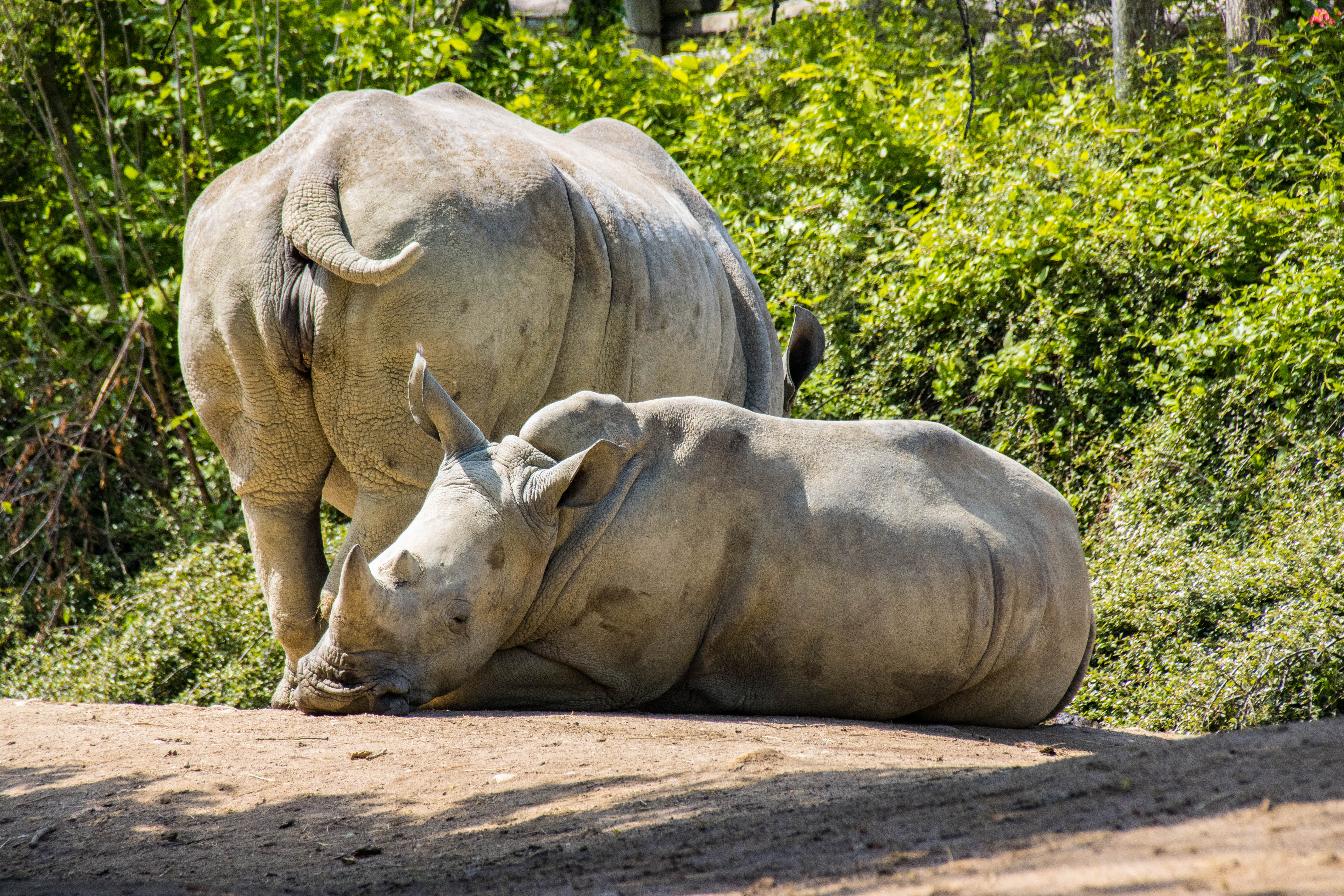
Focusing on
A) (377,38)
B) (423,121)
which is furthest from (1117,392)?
(377,38)

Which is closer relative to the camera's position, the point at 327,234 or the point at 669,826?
the point at 669,826

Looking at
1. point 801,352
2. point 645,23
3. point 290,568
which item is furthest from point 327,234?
point 645,23

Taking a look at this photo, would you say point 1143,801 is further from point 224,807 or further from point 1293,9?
point 1293,9

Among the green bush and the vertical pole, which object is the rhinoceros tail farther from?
the vertical pole

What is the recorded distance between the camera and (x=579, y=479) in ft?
14.7

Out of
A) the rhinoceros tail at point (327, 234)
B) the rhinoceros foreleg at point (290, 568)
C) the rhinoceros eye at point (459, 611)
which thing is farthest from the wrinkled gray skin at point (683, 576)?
the rhinoceros foreleg at point (290, 568)

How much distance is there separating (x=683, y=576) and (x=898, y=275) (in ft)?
18.8

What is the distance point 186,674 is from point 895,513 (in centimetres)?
521

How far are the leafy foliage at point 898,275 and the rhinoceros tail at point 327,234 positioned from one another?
3732 millimetres

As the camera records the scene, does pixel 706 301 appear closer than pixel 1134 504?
Yes

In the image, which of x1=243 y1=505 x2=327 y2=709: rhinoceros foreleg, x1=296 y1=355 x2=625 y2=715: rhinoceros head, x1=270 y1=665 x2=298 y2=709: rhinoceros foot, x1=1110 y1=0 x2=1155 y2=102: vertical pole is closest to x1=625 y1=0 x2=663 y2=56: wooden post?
x1=1110 y1=0 x2=1155 y2=102: vertical pole

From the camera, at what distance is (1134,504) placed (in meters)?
7.72

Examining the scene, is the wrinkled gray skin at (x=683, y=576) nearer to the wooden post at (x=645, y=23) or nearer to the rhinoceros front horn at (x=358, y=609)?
the rhinoceros front horn at (x=358, y=609)

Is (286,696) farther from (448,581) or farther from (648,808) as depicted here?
(648,808)
